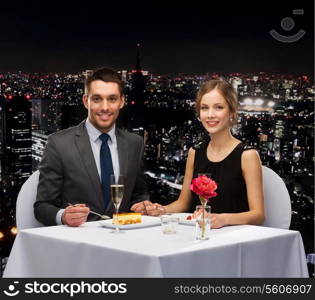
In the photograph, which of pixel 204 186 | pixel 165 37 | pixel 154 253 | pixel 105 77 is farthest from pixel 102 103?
pixel 165 37

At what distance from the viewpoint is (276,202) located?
123 inches

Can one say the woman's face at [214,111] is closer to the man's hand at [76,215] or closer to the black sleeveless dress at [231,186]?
the black sleeveless dress at [231,186]

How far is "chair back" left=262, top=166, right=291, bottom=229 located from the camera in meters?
3.12

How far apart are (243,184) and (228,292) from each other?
0.93m

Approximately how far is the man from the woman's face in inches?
17.4

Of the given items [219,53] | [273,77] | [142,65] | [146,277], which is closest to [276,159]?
[273,77]

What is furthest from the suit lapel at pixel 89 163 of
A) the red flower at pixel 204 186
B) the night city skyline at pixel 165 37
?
the night city skyline at pixel 165 37

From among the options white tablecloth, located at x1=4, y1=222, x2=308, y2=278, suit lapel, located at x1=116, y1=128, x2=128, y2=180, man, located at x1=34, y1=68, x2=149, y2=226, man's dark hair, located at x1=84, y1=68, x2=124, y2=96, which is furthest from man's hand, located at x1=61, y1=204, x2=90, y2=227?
man's dark hair, located at x1=84, y1=68, x2=124, y2=96

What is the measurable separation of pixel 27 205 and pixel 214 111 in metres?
1.05

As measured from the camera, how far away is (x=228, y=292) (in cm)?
222

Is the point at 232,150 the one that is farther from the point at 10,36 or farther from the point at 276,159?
the point at 10,36

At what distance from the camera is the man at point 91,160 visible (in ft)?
9.61

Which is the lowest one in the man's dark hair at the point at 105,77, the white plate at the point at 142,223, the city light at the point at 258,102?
the white plate at the point at 142,223

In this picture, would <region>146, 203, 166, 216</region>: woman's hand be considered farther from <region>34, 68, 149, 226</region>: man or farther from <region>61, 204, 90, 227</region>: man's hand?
<region>61, 204, 90, 227</region>: man's hand
